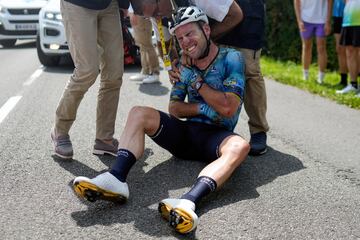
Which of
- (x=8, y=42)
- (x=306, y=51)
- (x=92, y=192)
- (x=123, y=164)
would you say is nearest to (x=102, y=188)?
(x=92, y=192)

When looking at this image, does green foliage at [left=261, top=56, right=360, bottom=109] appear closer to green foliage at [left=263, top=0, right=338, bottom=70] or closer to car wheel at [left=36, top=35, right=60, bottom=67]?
green foliage at [left=263, top=0, right=338, bottom=70]

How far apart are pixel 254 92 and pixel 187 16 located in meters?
1.21

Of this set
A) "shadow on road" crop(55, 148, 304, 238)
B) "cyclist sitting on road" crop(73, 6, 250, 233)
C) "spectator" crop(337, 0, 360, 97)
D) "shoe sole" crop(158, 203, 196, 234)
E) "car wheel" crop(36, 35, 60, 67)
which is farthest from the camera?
"car wheel" crop(36, 35, 60, 67)

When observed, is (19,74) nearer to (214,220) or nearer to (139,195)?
(139,195)

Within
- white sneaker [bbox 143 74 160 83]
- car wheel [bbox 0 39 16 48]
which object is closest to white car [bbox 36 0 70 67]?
white sneaker [bbox 143 74 160 83]

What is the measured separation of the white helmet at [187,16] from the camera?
376cm

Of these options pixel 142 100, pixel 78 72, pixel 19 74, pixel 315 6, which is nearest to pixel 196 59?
pixel 78 72

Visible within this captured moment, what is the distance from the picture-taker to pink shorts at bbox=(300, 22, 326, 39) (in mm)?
8328

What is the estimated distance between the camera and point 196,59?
400 centimetres

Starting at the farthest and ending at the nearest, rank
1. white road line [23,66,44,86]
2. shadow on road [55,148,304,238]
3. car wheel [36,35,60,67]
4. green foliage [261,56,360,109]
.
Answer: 1. car wheel [36,35,60,67]
2. white road line [23,66,44,86]
3. green foliage [261,56,360,109]
4. shadow on road [55,148,304,238]

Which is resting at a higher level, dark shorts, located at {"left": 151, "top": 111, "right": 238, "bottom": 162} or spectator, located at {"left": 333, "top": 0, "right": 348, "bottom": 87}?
dark shorts, located at {"left": 151, "top": 111, "right": 238, "bottom": 162}

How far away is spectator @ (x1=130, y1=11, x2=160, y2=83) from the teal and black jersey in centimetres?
421

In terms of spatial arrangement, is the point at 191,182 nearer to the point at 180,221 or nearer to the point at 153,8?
the point at 180,221

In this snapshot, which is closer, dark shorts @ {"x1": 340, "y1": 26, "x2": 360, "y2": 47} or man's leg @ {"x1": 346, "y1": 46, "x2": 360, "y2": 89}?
dark shorts @ {"x1": 340, "y1": 26, "x2": 360, "y2": 47}
